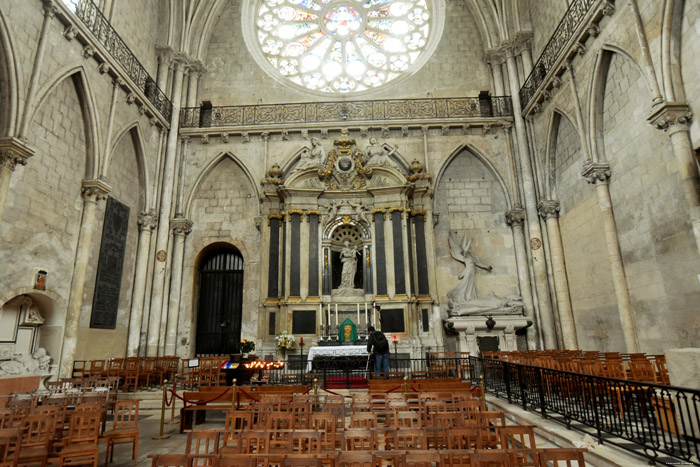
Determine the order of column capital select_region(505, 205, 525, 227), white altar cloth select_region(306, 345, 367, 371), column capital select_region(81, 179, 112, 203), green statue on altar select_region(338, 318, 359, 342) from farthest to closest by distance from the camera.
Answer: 1. column capital select_region(505, 205, 525, 227)
2. green statue on altar select_region(338, 318, 359, 342)
3. white altar cloth select_region(306, 345, 367, 371)
4. column capital select_region(81, 179, 112, 203)

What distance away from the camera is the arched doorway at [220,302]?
1476cm

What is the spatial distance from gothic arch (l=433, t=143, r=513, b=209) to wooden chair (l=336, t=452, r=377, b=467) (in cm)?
1269

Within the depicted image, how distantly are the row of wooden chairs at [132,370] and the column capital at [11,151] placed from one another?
14.3 ft

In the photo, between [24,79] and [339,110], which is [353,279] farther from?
[24,79]

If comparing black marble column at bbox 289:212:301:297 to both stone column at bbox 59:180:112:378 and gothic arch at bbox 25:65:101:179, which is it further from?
gothic arch at bbox 25:65:101:179

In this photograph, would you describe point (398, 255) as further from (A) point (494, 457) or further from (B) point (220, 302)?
(A) point (494, 457)

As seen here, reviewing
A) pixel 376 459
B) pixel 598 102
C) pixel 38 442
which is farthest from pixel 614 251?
pixel 38 442

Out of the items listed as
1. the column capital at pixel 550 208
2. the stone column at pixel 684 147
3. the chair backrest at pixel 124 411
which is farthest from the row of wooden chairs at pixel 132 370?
the column capital at pixel 550 208

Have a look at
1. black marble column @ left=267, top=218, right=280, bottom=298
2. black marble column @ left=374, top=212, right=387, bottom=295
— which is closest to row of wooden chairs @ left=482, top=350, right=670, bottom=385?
black marble column @ left=374, top=212, right=387, bottom=295

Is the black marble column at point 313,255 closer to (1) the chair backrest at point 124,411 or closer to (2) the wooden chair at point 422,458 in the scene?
(1) the chair backrest at point 124,411

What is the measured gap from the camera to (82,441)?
4.49 m

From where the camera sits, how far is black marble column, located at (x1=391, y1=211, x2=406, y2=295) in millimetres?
13250

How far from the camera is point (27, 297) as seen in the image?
920 cm

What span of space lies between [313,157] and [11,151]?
8.34 meters
